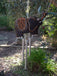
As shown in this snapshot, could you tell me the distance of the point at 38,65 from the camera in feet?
8.84

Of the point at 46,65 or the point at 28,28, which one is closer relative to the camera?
the point at 28,28

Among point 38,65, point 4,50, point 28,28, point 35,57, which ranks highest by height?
point 28,28

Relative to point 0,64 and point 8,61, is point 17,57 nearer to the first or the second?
point 8,61

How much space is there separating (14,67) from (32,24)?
1.37m

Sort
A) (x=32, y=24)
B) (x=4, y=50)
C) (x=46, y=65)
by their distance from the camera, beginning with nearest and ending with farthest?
1. (x=32, y=24)
2. (x=46, y=65)
3. (x=4, y=50)

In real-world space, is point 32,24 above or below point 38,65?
above

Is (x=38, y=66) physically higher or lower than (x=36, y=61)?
lower

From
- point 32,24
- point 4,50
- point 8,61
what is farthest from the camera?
point 4,50

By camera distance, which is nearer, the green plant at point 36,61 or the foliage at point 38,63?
the foliage at point 38,63

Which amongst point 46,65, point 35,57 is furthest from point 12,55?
point 46,65

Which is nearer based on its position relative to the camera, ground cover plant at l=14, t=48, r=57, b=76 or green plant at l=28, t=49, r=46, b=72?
ground cover plant at l=14, t=48, r=57, b=76

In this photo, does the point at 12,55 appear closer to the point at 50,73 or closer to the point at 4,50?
the point at 4,50

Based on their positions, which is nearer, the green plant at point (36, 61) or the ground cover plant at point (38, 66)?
the ground cover plant at point (38, 66)

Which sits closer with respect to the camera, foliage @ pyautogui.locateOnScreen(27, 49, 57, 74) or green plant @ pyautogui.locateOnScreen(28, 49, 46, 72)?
foliage @ pyautogui.locateOnScreen(27, 49, 57, 74)
